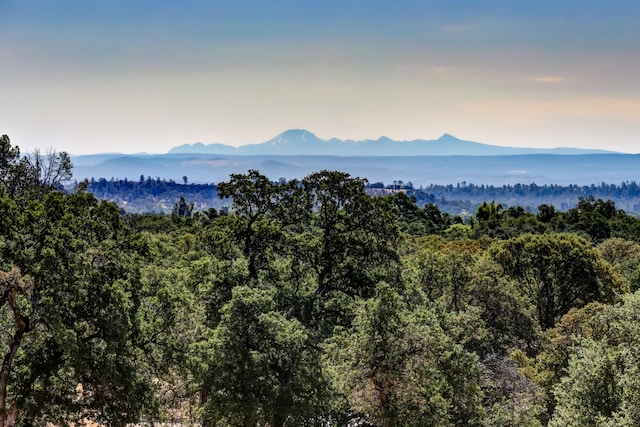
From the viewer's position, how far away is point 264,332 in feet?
51.5

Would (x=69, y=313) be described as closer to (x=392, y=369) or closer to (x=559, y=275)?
(x=392, y=369)

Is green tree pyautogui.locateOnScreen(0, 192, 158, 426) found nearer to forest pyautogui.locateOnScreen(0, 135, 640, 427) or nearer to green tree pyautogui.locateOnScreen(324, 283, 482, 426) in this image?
forest pyautogui.locateOnScreen(0, 135, 640, 427)

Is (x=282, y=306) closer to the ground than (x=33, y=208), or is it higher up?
closer to the ground

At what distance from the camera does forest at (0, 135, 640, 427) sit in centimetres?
1415

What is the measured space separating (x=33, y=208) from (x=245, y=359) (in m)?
7.22

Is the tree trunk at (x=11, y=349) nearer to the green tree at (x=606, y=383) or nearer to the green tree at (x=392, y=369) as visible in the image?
the green tree at (x=392, y=369)

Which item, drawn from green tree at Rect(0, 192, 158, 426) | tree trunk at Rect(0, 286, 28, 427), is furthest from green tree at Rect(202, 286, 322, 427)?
tree trunk at Rect(0, 286, 28, 427)

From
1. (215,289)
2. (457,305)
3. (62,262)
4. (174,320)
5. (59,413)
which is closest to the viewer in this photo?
(62,262)

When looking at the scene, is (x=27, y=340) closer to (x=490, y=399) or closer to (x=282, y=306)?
(x=282, y=306)

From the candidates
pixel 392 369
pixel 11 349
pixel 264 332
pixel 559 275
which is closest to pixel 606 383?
pixel 392 369

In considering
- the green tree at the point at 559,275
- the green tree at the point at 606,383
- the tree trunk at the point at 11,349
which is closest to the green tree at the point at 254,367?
the tree trunk at the point at 11,349

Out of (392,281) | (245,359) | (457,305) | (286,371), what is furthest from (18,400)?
(457,305)

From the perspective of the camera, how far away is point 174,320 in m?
17.2

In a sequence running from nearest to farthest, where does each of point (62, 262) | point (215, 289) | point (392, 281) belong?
1. point (62, 262)
2. point (215, 289)
3. point (392, 281)
